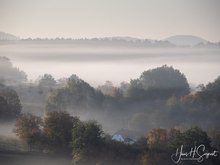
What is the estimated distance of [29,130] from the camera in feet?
79.5

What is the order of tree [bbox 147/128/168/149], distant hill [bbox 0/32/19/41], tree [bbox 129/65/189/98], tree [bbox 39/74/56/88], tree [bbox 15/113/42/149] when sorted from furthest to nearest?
1. distant hill [bbox 0/32/19/41]
2. tree [bbox 39/74/56/88]
3. tree [bbox 129/65/189/98]
4. tree [bbox 15/113/42/149]
5. tree [bbox 147/128/168/149]

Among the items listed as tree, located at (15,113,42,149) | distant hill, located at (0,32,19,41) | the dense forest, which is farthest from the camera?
distant hill, located at (0,32,19,41)

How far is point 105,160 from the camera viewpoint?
798 inches

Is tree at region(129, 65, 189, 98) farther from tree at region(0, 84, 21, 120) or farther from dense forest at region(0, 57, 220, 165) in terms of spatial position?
tree at region(0, 84, 21, 120)

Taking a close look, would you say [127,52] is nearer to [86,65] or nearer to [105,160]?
[86,65]

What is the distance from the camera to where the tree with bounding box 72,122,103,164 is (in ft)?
67.6

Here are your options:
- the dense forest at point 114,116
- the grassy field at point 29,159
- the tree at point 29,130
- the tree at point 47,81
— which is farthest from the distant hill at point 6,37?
the grassy field at point 29,159

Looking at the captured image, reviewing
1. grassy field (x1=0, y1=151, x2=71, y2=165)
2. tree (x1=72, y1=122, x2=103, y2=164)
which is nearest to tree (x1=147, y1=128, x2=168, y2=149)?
tree (x1=72, y1=122, x2=103, y2=164)

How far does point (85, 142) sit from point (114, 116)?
15.1m

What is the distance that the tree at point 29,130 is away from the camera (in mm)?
22812

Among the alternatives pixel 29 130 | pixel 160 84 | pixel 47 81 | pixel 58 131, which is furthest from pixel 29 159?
pixel 47 81

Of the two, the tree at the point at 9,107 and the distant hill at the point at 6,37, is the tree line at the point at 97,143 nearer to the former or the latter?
the tree at the point at 9,107

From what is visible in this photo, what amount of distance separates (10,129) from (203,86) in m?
23.9

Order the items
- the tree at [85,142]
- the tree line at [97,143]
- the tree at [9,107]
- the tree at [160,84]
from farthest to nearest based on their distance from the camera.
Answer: the tree at [160,84] → the tree at [9,107] → the tree at [85,142] → the tree line at [97,143]
